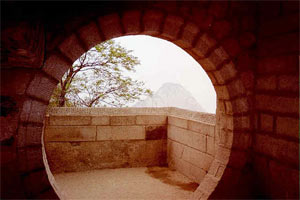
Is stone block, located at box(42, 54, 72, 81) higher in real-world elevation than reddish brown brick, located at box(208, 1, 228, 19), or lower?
lower

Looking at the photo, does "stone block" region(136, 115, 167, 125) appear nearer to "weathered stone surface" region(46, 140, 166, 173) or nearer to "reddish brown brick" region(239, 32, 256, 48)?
"weathered stone surface" region(46, 140, 166, 173)

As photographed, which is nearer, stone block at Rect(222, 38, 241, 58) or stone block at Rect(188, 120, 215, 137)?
stone block at Rect(222, 38, 241, 58)

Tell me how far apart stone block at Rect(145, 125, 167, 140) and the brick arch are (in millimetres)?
2395

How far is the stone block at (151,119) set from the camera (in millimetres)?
4769

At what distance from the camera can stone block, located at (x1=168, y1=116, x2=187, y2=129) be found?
433 cm

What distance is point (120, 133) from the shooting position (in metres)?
4.68

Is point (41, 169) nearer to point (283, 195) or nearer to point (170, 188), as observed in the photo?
point (283, 195)

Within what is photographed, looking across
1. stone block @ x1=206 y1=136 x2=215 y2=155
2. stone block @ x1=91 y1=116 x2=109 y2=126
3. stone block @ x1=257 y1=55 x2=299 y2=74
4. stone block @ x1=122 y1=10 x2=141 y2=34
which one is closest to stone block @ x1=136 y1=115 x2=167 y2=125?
stone block @ x1=91 y1=116 x2=109 y2=126

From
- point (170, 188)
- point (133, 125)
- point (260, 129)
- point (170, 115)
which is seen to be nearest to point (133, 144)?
point (133, 125)

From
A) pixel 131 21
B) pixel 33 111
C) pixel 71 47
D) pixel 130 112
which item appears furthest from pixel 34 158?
pixel 130 112

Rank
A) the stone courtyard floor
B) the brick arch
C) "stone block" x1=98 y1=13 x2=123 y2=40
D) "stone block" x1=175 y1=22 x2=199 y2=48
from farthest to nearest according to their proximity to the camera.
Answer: the stone courtyard floor → "stone block" x1=175 y1=22 x2=199 y2=48 → "stone block" x1=98 y1=13 x2=123 y2=40 → the brick arch

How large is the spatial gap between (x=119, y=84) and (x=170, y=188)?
3.47m

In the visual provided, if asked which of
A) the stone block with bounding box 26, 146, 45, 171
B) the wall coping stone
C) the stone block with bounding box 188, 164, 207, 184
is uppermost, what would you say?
the wall coping stone

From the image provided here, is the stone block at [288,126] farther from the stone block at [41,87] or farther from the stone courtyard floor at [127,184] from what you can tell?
the stone block at [41,87]
